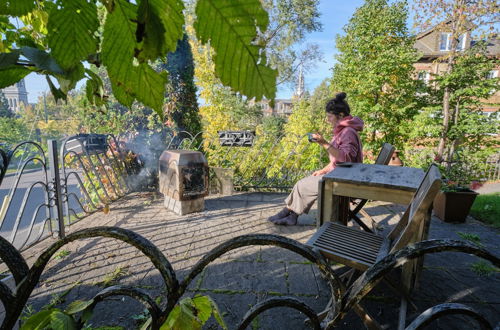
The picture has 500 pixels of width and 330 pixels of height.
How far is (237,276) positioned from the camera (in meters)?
2.82

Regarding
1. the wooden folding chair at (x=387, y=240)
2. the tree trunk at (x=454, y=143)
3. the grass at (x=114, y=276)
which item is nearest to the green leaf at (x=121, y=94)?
the wooden folding chair at (x=387, y=240)

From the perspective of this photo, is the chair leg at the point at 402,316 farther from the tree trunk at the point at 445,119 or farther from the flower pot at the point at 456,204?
the tree trunk at the point at 445,119

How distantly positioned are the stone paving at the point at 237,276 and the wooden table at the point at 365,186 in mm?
748

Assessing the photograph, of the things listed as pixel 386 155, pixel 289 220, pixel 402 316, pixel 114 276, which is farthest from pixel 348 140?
pixel 114 276

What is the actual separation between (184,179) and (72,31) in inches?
167

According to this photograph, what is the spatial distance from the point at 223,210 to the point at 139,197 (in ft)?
6.76

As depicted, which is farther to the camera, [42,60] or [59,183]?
[59,183]

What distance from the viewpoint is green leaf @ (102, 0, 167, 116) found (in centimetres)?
44

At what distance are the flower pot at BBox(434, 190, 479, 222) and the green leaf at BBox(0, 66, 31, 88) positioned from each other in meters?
5.39

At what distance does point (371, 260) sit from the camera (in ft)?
6.88

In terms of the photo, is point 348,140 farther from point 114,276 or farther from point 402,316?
point 114,276

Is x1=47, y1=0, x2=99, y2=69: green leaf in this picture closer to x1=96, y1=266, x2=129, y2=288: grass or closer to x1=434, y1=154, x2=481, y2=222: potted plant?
x1=96, y1=266, x2=129, y2=288: grass

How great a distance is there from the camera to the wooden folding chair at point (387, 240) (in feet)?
6.01

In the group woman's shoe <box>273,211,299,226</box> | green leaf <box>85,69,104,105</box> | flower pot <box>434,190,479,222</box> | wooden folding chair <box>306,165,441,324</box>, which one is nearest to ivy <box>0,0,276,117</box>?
green leaf <box>85,69,104,105</box>
